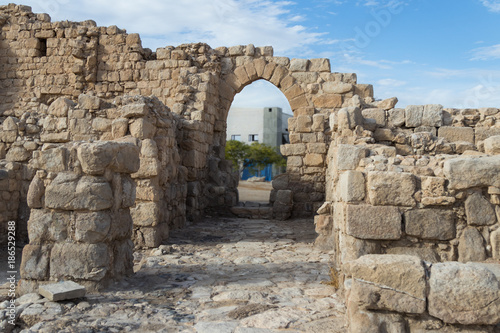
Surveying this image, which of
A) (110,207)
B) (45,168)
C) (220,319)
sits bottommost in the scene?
(220,319)

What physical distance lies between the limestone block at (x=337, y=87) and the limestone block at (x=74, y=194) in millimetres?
7522

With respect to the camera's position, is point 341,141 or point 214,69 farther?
point 214,69

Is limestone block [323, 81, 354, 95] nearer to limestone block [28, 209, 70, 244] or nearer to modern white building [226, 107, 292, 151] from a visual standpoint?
limestone block [28, 209, 70, 244]

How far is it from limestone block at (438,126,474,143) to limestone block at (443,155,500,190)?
2620 mm

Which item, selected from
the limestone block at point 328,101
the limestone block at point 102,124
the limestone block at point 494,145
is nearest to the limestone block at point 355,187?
the limestone block at point 494,145

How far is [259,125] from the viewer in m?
37.8

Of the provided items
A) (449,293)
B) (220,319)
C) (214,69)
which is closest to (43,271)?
(220,319)

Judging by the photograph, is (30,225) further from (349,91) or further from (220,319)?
(349,91)

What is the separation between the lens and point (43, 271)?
13.8 feet

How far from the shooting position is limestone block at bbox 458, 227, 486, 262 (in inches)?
138

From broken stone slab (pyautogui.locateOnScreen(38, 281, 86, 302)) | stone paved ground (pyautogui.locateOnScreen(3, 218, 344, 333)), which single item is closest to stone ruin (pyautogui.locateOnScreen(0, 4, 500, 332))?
broken stone slab (pyautogui.locateOnScreen(38, 281, 86, 302))

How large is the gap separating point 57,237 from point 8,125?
15.4 feet

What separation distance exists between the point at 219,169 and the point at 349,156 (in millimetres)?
6955

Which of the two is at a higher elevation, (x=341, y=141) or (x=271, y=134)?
(x=271, y=134)
